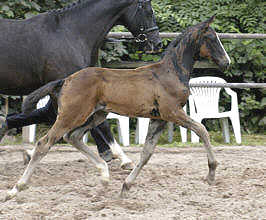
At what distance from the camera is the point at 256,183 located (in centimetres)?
390

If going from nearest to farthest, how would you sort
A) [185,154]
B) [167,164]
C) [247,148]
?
[167,164] → [185,154] → [247,148]

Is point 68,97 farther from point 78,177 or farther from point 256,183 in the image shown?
point 256,183

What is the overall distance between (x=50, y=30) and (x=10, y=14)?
2662 millimetres

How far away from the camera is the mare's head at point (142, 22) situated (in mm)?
4500

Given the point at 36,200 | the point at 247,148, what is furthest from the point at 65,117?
the point at 247,148

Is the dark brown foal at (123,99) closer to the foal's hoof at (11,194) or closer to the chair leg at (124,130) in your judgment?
the foal's hoof at (11,194)

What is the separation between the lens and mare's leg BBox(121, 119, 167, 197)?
3.57 meters

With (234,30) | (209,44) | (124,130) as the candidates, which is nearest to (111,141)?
(209,44)

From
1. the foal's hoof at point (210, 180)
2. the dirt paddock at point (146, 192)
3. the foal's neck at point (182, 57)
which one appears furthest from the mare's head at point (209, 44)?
the dirt paddock at point (146, 192)

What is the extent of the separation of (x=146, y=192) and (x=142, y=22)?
173cm

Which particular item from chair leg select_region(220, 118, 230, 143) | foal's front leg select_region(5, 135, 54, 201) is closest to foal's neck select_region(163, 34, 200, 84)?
foal's front leg select_region(5, 135, 54, 201)

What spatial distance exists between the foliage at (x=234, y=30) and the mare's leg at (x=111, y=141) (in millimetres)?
2752

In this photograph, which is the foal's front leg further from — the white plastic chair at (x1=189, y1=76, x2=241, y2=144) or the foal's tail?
the white plastic chair at (x1=189, y1=76, x2=241, y2=144)

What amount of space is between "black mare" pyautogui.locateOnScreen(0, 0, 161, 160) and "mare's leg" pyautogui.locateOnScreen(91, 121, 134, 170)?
1.60 feet
